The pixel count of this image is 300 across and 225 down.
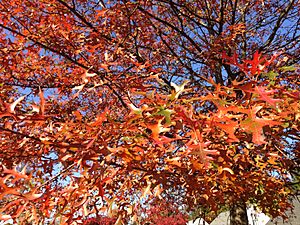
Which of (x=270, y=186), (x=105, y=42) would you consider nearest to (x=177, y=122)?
(x=270, y=186)

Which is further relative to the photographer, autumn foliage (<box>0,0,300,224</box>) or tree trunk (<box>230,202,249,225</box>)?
tree trunk (<box>230,202,249,225</box>)

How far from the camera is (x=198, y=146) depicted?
1104mm

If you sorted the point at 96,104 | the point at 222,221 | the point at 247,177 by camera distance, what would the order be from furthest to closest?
the point at 222,221 → the point at 96,104 → the point at 247,177

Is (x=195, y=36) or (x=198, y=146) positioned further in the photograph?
(x=195, y=36)

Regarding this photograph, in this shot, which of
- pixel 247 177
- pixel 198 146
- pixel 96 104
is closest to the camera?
pixel 198 146

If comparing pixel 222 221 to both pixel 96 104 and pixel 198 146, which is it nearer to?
pixel 96 104

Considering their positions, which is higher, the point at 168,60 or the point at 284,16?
the point at 284,16

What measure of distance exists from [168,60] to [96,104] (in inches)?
65.3

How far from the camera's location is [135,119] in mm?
1436

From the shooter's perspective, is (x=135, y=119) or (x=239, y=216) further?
(x=239, y=216)

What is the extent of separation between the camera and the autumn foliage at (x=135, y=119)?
1.34 m

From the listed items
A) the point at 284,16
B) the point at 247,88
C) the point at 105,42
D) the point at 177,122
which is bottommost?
the point at 177,122

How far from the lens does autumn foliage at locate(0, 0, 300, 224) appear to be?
1.34 m

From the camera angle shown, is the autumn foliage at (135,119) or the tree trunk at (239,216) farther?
the tree trunk at (239,216)
